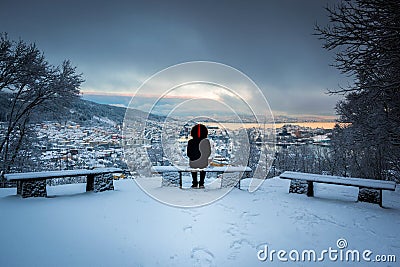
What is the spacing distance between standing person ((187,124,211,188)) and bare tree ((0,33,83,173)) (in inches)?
285

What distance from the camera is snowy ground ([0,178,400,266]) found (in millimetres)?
2227

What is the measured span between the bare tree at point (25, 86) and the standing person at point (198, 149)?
23.7 feet

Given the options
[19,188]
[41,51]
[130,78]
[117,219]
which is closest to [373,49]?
[117,219]

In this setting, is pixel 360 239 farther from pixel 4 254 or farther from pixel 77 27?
pixel 77 27

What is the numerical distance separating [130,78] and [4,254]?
25.2 feet

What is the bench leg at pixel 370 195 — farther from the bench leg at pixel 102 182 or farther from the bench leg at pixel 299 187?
the bench leg at pixel 102 182

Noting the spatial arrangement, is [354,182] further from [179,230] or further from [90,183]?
[90,183]

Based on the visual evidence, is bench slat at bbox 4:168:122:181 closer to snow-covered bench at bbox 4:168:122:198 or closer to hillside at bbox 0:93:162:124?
snow-covered bench at bbox 4:168:122:198

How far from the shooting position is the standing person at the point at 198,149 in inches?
227

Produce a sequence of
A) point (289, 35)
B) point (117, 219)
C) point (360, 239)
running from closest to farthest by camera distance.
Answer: point (360, 239) < point (117, 219) < point (289, 35)

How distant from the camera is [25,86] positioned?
9.12 m

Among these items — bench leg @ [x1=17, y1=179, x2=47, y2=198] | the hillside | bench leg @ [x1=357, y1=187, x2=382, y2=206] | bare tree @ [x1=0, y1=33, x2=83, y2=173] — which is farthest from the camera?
the hillside

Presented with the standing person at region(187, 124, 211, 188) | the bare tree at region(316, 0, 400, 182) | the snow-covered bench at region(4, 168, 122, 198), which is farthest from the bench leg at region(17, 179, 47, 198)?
the bare tree at region(316, 0, 400, 182)

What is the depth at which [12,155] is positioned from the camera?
977 centimetres
